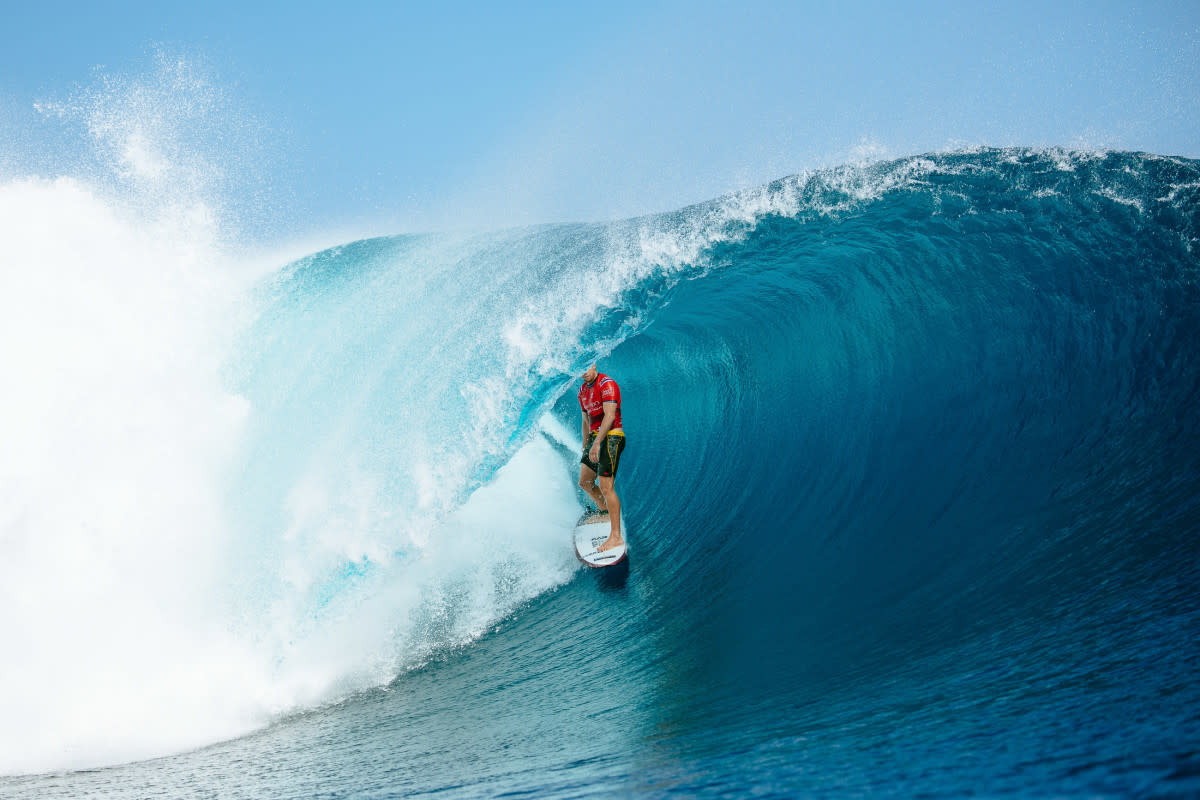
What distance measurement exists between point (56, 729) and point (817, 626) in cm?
467

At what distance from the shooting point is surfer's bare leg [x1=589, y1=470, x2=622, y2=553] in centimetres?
537

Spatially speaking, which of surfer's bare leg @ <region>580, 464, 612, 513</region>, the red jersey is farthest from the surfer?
surfer's bare leg @ <region>580, 464, 612, 513</region>

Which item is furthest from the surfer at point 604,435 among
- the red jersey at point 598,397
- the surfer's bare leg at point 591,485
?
the surfer's bare leg at point 591,485

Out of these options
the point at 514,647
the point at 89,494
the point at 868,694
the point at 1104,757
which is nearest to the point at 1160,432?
the point at 868,694

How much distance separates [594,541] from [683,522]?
87cm

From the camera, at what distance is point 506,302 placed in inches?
336

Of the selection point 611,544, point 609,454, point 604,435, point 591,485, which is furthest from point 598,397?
point 611,544

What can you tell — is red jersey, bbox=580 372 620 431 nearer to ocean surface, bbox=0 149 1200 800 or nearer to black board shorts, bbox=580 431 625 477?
black board shorts, bbox=580 431 625 477

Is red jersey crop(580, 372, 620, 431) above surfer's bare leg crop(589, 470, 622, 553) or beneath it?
above

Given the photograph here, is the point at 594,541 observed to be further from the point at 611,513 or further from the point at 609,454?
the point at 609,454

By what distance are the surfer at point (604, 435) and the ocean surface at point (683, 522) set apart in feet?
1.63

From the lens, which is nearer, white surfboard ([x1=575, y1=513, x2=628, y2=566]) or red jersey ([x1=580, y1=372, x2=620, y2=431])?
red jersey ([x1=580, y1=372, x2=620, y2=431])

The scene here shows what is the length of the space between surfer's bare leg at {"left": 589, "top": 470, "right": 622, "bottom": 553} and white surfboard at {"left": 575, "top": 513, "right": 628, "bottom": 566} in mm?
41

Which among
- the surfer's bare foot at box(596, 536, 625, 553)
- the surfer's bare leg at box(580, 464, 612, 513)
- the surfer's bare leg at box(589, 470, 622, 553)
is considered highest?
the surfer's bare leg at box(580, 464, 612, 513)
